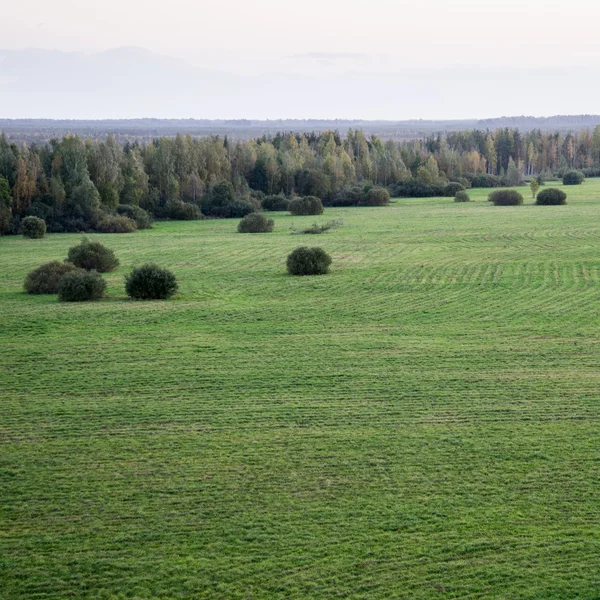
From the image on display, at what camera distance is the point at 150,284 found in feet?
116

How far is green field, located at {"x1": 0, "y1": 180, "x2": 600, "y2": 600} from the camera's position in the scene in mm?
12508


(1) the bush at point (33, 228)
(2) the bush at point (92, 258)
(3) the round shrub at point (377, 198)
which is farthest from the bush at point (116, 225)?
(3) the round shrub at point (377, 198)

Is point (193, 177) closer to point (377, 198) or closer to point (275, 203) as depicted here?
point (275, 203)

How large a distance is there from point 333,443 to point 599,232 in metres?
45.3

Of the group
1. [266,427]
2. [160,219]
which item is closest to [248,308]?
[266,427]

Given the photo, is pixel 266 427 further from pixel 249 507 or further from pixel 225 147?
pixel 225 147

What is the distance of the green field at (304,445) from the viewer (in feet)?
41.0

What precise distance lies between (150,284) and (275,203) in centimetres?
6046

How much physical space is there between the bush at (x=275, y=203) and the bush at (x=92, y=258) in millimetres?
50929

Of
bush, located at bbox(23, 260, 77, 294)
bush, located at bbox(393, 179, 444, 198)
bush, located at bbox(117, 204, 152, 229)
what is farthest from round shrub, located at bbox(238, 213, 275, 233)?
bush, located at bbox(393, 179, 444, 198)

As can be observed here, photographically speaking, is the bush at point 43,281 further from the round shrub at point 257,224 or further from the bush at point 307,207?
the bush at point 307,207

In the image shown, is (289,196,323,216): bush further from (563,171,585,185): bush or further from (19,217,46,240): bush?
(563,171,585,185): bush

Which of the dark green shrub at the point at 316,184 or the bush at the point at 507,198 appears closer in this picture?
the bush at the point at 507,198

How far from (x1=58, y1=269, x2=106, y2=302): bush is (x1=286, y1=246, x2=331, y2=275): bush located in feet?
32.4
